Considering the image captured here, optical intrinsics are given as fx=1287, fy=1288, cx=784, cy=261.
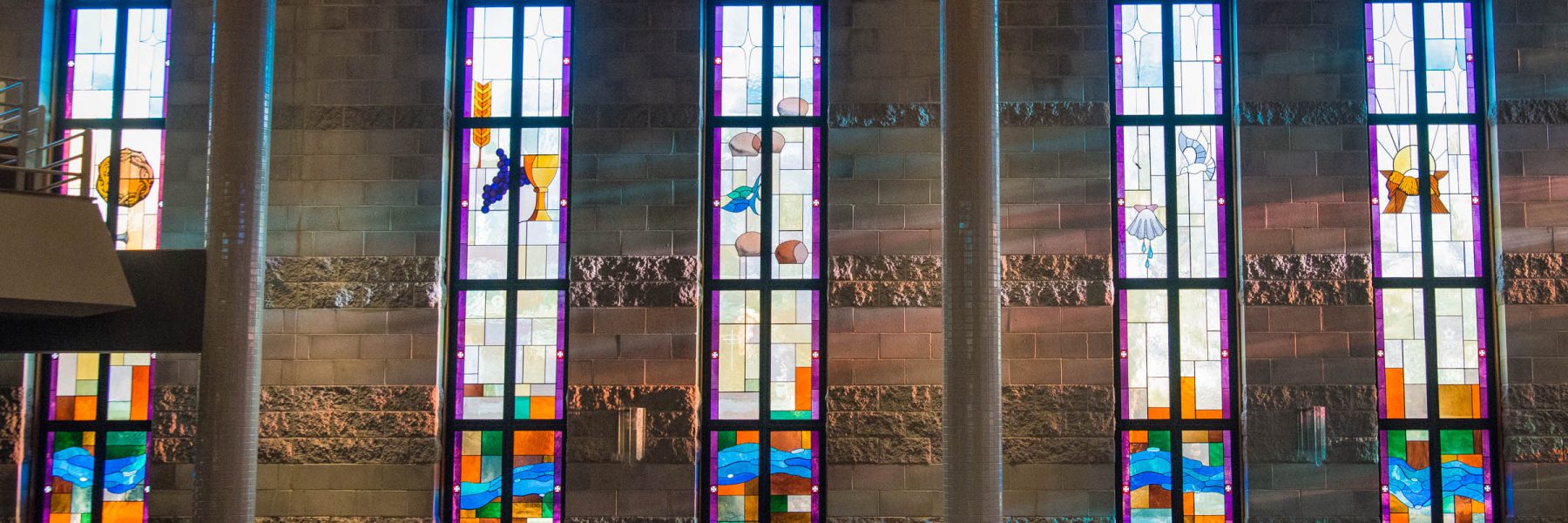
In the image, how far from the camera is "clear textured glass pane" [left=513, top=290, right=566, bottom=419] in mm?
9891

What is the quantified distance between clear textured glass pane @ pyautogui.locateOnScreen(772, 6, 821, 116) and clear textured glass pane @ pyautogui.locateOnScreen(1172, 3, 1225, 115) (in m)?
2.81

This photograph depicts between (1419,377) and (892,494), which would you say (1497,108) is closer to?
(1419,377)

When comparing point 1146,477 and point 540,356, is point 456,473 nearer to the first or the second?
point 540,356

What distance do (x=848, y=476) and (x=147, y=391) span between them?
5.46 metres

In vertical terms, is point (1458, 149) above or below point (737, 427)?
above

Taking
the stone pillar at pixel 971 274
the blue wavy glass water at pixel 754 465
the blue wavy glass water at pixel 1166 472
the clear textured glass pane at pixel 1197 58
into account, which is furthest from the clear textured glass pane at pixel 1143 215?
the blue wavy glass water at pixel 754 465

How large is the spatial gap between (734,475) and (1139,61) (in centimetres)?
448

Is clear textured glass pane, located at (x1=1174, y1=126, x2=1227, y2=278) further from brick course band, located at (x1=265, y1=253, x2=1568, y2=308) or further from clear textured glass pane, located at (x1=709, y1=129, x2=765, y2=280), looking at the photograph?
clear textured glass pane, located at (x1=709, y1=129, x2=765, y2=280)

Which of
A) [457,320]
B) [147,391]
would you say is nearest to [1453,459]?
[457,320]

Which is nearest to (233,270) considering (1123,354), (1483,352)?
(1123,354)

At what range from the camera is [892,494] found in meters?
9.52

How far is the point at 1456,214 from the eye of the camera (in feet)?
32.3

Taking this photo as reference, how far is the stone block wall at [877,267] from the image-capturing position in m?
9.52

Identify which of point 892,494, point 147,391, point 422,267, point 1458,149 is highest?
point 1458,149
